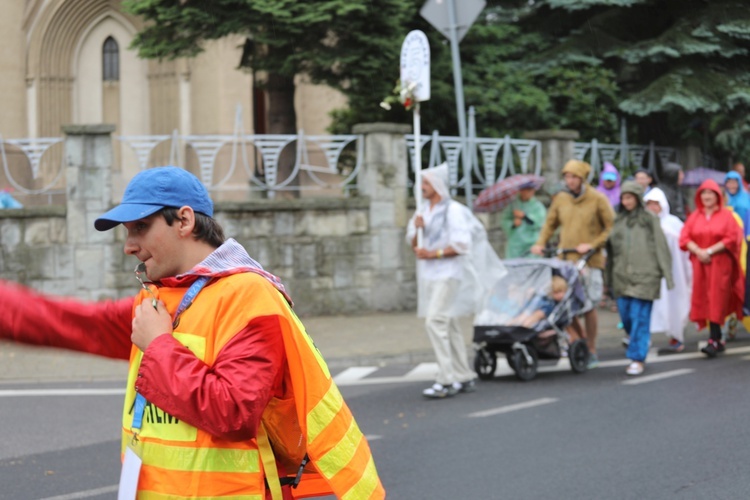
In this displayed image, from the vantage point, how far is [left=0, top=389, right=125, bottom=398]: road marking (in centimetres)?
1009

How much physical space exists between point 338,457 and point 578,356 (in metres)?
7.92

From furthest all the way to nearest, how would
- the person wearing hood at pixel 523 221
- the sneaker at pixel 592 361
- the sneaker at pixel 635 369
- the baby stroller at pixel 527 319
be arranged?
1. the person wearing hood at pixel 523 221
2. the sneaker at pixel 592 361
3. the sneaker at pixel 635 369
4. the baby stroller at pixel 527 319

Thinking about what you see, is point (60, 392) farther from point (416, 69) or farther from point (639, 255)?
point (639, 255)

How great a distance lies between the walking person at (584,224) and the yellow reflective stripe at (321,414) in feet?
27.8

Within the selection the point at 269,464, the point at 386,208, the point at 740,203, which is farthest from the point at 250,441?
the point at 386,208

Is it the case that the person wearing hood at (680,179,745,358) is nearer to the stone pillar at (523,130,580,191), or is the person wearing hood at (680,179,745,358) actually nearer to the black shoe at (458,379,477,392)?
the black shoe at (458,379,477,392)

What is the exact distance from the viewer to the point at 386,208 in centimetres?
1495

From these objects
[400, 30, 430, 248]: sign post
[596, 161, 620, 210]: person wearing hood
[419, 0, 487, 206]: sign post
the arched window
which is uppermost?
the arched window

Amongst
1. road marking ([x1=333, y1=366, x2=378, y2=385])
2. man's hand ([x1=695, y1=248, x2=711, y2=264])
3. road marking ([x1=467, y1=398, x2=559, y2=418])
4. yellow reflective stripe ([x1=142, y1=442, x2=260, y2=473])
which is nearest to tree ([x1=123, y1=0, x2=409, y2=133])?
road marking ([x1=333, y1=366, x2=378, y2=385])

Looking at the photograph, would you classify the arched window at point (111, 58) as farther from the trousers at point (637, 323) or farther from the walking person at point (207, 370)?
the walking person at point (207, 370)

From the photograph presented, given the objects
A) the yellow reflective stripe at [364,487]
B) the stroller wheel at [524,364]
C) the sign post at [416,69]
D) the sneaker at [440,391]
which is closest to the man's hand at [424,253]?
the sneaker at [440,391]

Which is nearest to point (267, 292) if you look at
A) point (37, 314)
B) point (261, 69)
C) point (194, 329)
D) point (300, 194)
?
point (194, 329)

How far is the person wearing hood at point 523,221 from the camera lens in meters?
13.1

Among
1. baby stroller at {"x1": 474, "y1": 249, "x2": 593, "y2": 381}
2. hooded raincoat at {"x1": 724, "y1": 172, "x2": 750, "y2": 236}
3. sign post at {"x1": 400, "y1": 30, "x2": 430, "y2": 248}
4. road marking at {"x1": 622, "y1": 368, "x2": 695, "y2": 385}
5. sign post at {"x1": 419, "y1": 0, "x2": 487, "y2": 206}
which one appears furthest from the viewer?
hooded raincoat at {"x1": 724, "y1": 172, "x2": 750, "y2": 236}
